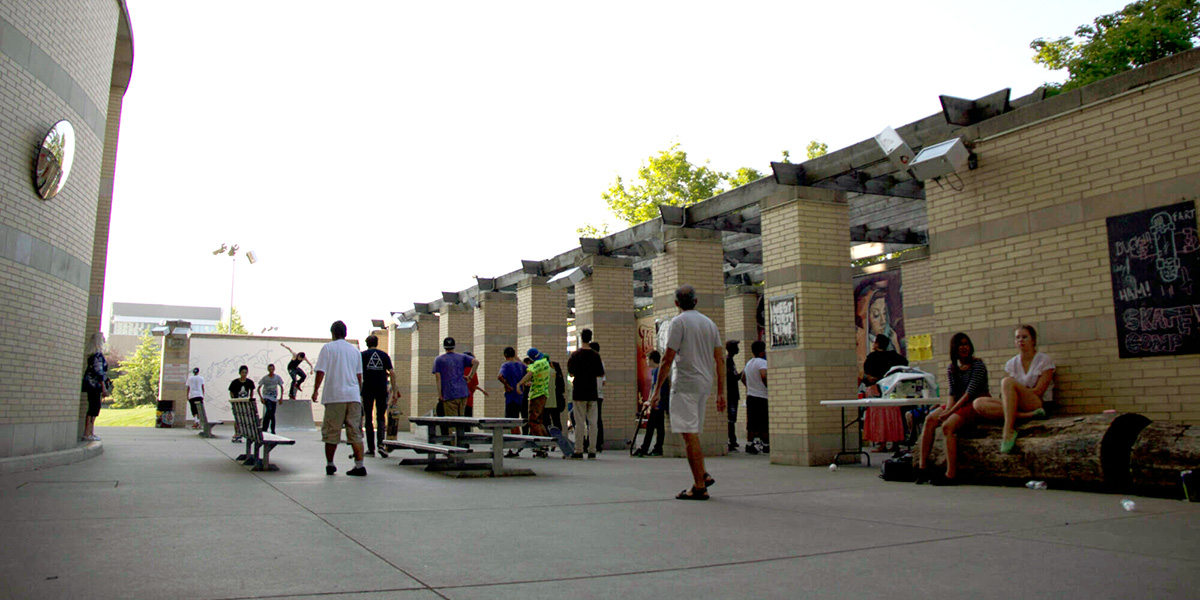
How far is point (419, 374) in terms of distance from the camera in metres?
24.6

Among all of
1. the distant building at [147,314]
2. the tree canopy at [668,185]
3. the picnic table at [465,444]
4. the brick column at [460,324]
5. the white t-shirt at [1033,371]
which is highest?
the distant building at [147,314]

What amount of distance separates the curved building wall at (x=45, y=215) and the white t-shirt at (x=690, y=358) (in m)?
7.59

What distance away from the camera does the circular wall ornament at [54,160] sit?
10.0 metres

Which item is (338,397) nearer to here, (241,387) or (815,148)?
(241,387)

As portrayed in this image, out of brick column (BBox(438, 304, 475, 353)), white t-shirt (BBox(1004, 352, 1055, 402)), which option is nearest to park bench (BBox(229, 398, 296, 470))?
white t-shirt (BBox(1004, 352, 1055, 402))

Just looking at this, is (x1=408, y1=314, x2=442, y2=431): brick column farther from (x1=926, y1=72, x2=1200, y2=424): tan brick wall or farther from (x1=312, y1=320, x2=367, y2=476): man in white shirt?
(x1=926, y1=72, x2=1200, y2=424): tan brick wall

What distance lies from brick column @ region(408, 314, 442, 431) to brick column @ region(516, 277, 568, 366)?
21.5ft

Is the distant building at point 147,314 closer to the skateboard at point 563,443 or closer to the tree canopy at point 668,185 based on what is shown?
the tree canopy at point 668,185

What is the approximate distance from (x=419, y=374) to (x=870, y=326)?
12.8 m

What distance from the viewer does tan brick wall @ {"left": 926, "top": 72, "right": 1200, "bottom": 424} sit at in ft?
24.4

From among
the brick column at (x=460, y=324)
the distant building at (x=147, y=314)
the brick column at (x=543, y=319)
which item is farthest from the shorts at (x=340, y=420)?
the distant building at (x=147, y=314)

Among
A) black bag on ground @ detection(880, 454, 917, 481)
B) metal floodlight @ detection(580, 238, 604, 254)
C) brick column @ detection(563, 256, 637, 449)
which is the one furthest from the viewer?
metal floodlight @ detection(580, 238, 604, 254)

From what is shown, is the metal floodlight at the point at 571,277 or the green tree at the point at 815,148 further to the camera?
the green tree at the point at 815,148

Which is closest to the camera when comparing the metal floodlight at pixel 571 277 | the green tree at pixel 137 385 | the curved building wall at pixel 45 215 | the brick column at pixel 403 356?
the curved building wall at pixel 45 215
